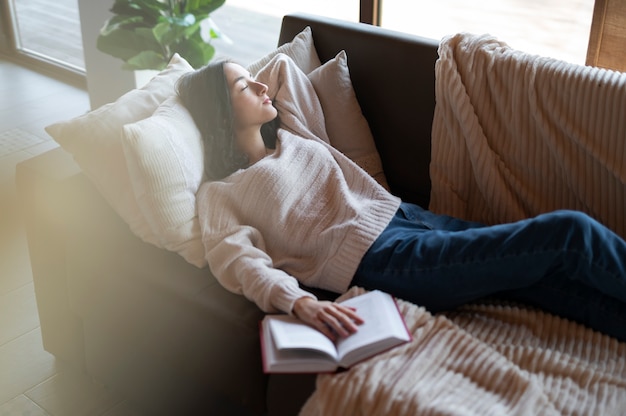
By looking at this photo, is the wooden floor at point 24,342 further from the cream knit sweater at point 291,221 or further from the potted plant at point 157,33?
the potted plant at point 157,33

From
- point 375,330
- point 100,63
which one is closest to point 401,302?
point 375,330

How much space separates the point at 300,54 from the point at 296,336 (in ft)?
3.42

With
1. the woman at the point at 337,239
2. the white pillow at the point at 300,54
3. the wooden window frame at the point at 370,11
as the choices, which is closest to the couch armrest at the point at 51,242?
the woman at the point at 337,239

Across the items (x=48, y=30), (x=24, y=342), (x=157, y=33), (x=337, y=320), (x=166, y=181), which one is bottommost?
(x=24, y=342)

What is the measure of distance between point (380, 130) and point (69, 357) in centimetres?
108

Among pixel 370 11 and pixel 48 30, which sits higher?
pixel 370 11

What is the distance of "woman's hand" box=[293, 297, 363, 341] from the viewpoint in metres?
1.55

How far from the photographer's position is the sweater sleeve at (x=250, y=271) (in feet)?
5.32

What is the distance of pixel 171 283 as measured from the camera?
5.82ft

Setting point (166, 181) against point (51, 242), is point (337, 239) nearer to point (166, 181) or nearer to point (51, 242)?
point (166, 181)

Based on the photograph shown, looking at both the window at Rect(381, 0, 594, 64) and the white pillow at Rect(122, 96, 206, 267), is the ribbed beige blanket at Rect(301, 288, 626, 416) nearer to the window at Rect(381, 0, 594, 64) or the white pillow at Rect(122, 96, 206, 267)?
the white pillow at Rect(122, 96, 206, 267)

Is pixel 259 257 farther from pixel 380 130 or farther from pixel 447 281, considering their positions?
pixel 380 130

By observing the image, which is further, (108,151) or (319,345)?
(108,151)

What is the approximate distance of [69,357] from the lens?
2.17 metres
